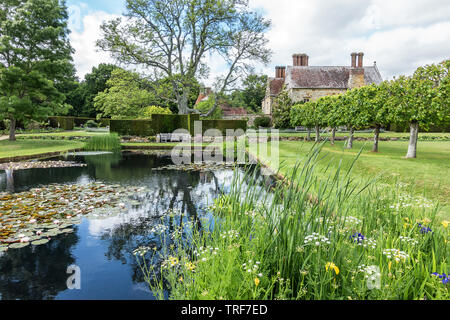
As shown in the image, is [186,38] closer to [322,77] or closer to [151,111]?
[151,111]

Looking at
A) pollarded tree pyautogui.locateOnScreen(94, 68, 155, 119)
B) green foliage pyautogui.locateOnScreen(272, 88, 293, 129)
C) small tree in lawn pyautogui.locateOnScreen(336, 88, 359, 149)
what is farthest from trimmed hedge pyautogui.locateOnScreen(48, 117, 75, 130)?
small tree in lawn pyautogui.locateOnScreen(336, 88, 359, 149)

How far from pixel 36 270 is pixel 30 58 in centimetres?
1818

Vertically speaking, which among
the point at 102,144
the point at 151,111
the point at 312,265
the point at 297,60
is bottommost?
the point at 312,265

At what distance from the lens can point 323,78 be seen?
36.2m

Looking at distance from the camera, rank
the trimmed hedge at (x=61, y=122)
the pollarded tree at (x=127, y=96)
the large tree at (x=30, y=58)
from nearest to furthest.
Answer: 1. the large tree at (x=30, y=58)
2. the pollarded tree at (x=127, y=96)
3. the trimmed hedge at (x=61, y=122)

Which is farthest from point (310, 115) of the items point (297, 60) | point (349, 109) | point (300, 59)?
point (300, 59)

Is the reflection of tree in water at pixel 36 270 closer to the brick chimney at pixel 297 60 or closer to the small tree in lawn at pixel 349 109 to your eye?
the small tree in lawn at pixel 349 109

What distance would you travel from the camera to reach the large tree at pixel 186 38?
19938mm

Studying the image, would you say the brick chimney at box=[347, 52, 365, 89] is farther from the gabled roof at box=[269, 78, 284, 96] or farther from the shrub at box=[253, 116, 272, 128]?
the shrub at box=[253, 116, 272, 128]

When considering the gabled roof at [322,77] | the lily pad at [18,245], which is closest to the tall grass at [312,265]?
the lily pad at [18,245]

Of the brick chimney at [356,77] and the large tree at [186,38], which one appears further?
the brick chimney at [356,77]

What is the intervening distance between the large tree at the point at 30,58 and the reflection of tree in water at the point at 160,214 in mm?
11736

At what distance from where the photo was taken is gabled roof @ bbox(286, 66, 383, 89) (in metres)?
35.5
